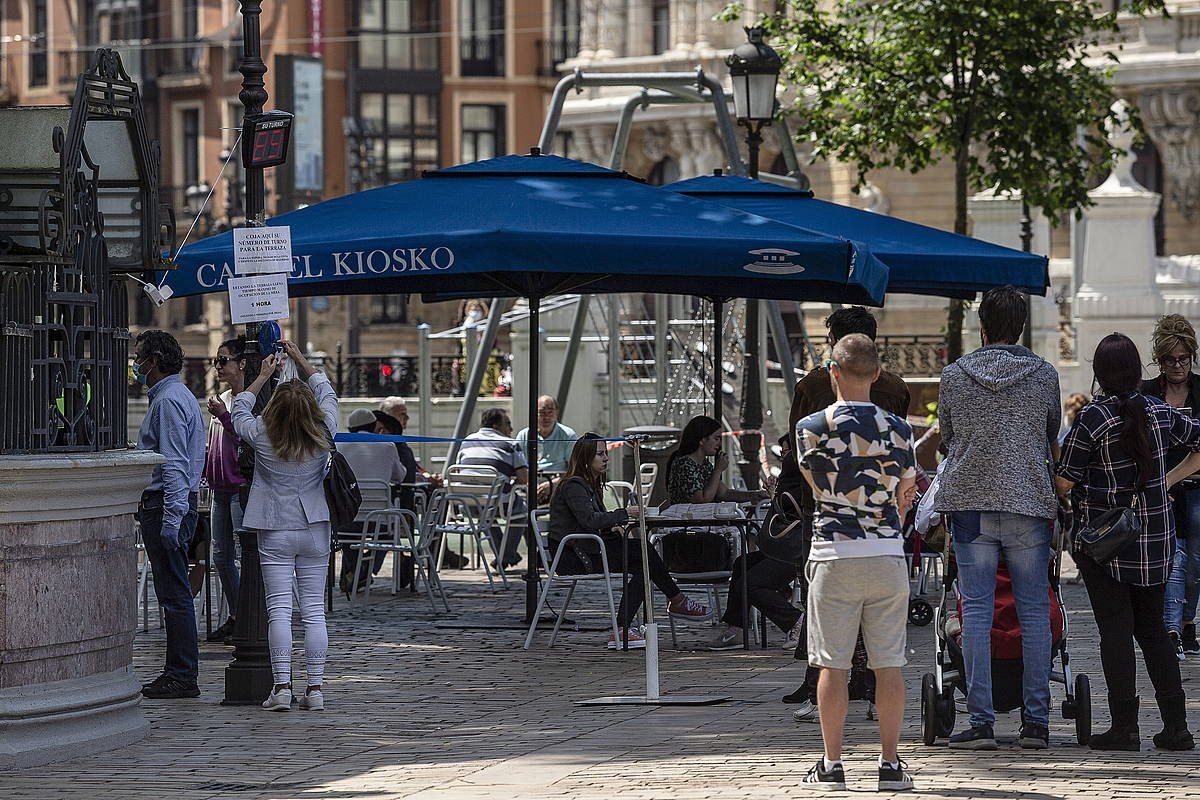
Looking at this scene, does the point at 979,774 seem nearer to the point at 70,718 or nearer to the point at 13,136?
the point at 70,718

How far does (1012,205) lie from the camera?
2791 cm

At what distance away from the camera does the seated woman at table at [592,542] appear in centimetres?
1301

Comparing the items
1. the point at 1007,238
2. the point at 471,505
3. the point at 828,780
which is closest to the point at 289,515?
the point at 828,780

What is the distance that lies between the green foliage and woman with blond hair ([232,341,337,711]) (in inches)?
473

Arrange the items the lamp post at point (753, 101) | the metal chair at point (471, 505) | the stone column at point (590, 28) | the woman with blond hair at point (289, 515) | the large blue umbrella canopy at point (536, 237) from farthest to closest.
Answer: the stone column at point (590, 28) → the lamp post at point (753, 101) → the metal chair at point (471, 505) → the large blue umbrella canopy at point (536, 237) → the woman with blond hair at point (289, 515)

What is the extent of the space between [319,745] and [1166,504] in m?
3.78

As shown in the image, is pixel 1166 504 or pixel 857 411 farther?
pixel 1166 504

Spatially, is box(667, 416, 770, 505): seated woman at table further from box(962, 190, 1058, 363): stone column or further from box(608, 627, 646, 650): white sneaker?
box(962, 190, 1058, 363): stone column

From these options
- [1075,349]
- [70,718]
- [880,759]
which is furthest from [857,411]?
[1075,349]

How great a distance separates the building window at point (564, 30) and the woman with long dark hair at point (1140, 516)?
183 ft

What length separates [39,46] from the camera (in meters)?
70.1

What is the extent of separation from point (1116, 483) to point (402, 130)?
56538mm

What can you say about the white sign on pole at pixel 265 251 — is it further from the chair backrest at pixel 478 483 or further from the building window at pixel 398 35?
the building window at pixel 398 35

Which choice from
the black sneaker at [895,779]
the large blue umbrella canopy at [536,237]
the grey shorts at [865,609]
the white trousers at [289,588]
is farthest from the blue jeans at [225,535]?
the black sneaker at [895,779]
